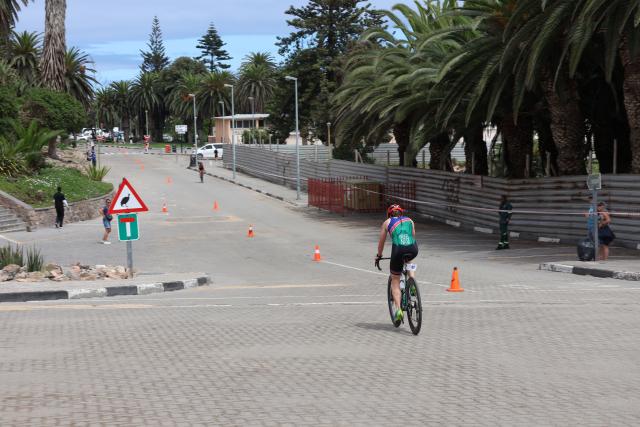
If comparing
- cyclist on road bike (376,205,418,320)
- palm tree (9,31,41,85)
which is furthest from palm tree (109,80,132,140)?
cyclist on road bike (376,205,418,320)

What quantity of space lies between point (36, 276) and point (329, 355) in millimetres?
11115

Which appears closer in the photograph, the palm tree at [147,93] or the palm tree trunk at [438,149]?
the palm tree trunk at [438,149]

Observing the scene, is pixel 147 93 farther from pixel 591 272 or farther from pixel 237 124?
pixel 591 272

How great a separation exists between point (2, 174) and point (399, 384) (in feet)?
122

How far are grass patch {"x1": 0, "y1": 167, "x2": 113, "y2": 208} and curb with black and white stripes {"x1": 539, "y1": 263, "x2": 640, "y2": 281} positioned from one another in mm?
24829

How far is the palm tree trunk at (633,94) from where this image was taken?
2589 cm

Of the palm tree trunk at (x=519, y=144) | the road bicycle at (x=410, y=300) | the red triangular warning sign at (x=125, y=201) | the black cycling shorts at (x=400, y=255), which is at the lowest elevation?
the road bicycle at (x=410, y=300)

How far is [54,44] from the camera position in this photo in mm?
51812

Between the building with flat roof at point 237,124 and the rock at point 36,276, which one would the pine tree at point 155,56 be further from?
the rock at point 36,276

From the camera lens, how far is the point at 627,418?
713 centimetres

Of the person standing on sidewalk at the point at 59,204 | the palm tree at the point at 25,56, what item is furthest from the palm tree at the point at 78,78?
the person standing on sidewalk at the point at 59,204

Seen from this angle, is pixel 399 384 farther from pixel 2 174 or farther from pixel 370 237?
pixel 2 174

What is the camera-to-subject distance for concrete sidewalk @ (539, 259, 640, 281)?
19.2 metres

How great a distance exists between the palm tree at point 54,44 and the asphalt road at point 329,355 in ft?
112
